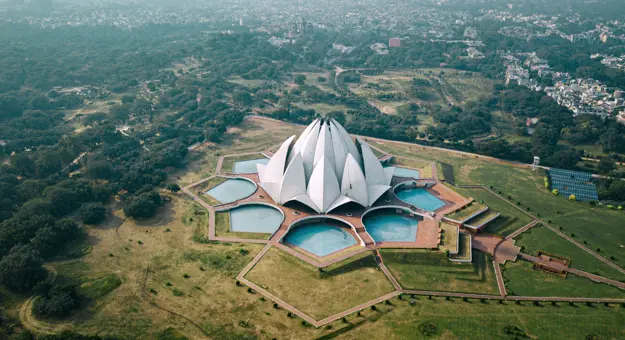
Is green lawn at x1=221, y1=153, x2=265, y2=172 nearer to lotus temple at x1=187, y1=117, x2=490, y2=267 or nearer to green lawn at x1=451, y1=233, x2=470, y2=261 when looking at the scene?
lotus temple at x1=187, y1=117, x2=490, y2=267

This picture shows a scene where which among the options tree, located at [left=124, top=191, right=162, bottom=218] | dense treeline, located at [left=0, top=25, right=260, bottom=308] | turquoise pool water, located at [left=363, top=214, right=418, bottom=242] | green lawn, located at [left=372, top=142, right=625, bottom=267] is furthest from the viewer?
tree, located at [left=124, top=191, right=162, bottom=218]

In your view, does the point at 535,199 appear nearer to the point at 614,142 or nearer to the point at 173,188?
the point at 614,142

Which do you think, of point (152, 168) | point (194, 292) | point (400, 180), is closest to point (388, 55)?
point (400, 180)

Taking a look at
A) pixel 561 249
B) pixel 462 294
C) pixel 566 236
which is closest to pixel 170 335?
pixel 462 294

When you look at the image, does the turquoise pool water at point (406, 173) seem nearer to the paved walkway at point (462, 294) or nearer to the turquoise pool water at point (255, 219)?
the paved walkway at point (462, 294)

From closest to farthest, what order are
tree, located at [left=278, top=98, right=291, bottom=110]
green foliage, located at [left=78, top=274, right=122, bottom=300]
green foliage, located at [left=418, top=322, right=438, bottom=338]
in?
1. green foliage, located at [left=418, top=322, right=438, bottom=338]
2. green foliage, located at [left=78, top=274, right=122, bottom=300]
3. tree, located at [left=278, top=98, right=291, bottom=110]

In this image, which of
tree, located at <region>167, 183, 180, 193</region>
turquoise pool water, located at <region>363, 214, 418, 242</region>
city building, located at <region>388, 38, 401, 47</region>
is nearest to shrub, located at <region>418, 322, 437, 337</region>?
turquoise pool water, located at <region>363, 214, 418, 242</region>

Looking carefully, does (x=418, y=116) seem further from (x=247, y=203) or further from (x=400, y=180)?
(x=247, y=203)
